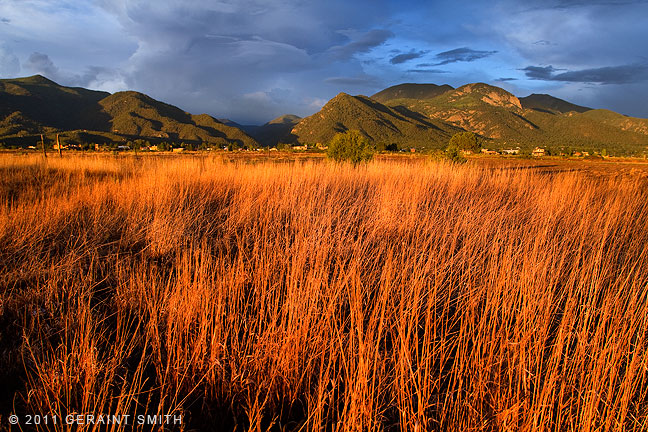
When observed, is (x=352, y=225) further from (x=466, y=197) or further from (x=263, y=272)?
(x=466, y=197)

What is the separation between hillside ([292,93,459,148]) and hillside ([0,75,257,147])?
21431 millimetres

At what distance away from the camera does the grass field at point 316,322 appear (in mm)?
1277

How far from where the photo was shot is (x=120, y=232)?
3.64 metres

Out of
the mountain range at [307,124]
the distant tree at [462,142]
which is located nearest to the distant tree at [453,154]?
the distant tree at [462,142]

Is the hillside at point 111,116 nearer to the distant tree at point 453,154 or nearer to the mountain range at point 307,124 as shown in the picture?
the mountain range at point 307,124

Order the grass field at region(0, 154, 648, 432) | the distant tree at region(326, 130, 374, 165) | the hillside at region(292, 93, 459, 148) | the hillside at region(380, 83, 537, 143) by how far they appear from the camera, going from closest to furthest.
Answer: the grass field at region(0, 154, 648, 432), the distant tree at region(326, 130, 374, 165), the hillside at region(292, 93, 459, 148), the hillside at region(380, 83, 537, 143)

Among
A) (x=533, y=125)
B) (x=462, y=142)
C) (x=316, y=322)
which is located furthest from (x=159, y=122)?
(x=533, y=125)

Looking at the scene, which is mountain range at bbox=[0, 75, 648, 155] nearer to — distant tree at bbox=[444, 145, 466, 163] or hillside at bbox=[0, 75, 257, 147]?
hillside at bbox=[0, 75, 257, 147]

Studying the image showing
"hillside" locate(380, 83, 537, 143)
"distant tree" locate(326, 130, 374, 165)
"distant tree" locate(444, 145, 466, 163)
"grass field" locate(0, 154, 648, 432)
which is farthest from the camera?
"hillside" locate(380, 83, 537, 143)

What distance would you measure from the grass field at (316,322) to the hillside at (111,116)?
329 feet

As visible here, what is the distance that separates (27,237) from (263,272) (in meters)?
2.51

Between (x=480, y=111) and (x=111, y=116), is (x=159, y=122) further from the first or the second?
(x=480, y=111)

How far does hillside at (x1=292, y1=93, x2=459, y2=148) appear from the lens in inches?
4026

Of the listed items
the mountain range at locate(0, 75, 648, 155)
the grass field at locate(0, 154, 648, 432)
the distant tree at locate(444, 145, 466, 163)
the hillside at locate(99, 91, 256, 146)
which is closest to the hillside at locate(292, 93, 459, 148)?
the mountain range at locate(0, 75, 648, 155)
